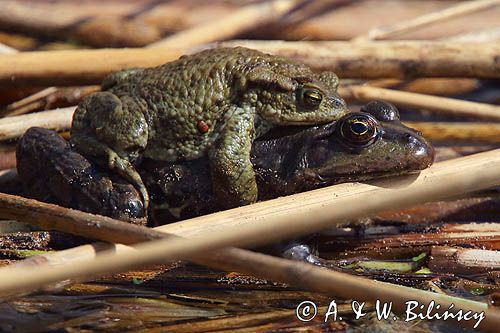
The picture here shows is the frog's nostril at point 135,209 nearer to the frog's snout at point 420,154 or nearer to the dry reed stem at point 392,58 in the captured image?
the frog's snout at point 420,154

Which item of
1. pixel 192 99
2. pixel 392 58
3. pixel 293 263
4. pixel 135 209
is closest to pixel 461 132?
pixel 392 58

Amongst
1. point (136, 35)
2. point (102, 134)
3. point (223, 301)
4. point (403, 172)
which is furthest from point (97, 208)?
point (136, 35)

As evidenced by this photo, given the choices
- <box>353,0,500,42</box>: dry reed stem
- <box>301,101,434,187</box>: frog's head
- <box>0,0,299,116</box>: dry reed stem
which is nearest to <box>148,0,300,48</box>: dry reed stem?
<box>0,0,299,116</box>: dry reed stem

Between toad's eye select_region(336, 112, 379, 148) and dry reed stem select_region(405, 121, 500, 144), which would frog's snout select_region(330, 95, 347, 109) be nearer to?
toad's eye select_region(336, 112, 379, 148)

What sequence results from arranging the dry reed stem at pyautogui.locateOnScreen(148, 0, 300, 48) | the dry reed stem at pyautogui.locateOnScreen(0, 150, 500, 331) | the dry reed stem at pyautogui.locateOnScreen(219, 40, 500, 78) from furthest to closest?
the dry reed stem at pyautogui.locateOnScreen(148, 0, 300, 48), the dry reed stem at pyautogui.locateOnScreen(219, 40, 500, 78), the dry reed stem at pyautogui.locateOnScreen(0, 150, 500, 331)

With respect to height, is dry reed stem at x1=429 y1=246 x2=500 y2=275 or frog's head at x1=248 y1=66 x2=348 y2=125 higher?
frog's head at x1=248 y1=66 x2=348 y2=125

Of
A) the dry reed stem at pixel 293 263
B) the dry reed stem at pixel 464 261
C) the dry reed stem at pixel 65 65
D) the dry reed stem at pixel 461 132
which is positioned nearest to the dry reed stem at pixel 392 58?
the dry reed stem at pixel 461 132

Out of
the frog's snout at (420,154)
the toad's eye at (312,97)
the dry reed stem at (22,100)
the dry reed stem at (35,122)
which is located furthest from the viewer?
Result: the dry reed stem at (22,100)

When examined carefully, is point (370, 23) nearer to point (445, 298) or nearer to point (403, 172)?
point (403, 172)
